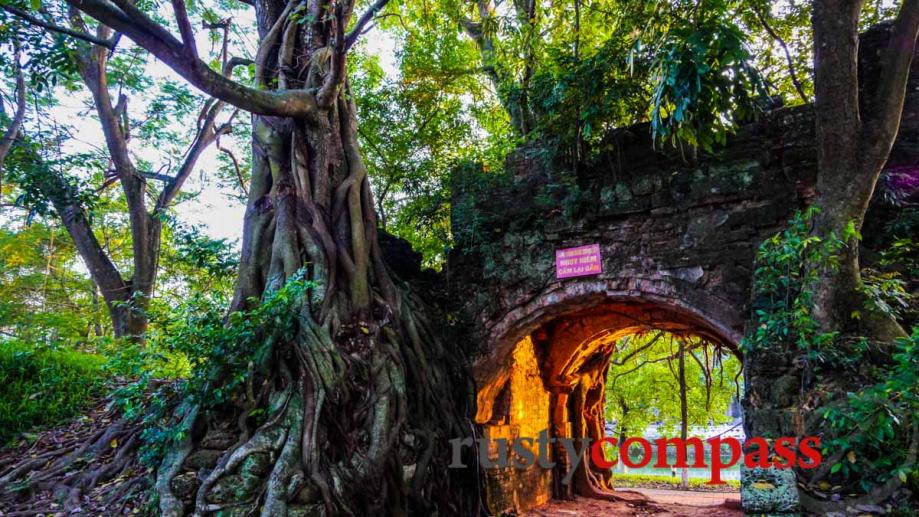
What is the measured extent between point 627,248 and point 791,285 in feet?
4.97

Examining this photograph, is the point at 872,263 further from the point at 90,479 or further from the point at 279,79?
the point at 90,479

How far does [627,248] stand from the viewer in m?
5.32

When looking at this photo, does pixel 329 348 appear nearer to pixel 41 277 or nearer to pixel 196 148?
pixel 196 148

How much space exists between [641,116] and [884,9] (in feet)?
10.0

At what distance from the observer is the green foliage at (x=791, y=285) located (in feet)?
12.4

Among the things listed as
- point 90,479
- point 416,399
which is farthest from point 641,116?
point 90,479

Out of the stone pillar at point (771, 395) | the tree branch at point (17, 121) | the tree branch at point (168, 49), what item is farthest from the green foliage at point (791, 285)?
the tree branch at point (17, 121)

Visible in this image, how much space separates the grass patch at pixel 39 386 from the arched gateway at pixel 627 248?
4068 millimetres

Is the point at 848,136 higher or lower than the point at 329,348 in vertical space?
higher

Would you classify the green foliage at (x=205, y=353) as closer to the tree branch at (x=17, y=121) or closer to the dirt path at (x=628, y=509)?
the dirt path at (x=628, y=509)

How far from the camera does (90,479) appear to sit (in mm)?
4176

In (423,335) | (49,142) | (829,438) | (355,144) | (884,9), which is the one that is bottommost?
(829,438)

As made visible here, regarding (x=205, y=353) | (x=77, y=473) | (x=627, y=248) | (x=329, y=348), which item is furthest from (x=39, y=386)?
(x=627, y=248)

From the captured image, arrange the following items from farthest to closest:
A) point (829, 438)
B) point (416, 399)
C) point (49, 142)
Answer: point (49, 142), point (416, 399), point (829, 438)
